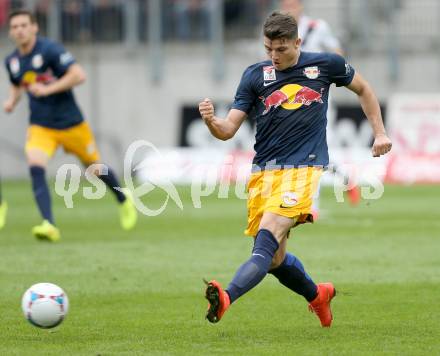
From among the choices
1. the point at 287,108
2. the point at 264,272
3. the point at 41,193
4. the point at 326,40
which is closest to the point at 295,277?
the point at 264,272

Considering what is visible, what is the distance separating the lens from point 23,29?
12.7 m

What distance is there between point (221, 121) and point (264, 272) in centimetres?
103

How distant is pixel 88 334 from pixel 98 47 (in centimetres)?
2166

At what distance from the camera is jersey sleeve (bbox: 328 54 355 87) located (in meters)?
7.50

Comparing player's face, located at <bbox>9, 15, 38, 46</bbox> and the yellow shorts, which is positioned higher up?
player's face, located at <bbox>9, 15, 38, 46</bbox>

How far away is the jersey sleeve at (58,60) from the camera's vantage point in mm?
12789

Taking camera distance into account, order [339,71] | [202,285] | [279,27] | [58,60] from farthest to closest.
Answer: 1. [58,60]
2. [202,285]
3. [339,71]
4. [279,27]

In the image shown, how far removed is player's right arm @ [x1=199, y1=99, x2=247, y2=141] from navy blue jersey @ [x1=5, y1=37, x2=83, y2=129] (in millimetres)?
5800

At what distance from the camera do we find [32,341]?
6848 millimetres

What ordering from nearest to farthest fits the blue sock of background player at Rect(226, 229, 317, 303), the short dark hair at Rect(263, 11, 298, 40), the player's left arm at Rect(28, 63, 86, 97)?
the blue sock of background player at Rect(226, 229, 317, 303) → the short dark hair at Rect(263, 11, 298, 40) → the player's left arm at Rect(28, 63, 86, 97)

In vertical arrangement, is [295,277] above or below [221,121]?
below

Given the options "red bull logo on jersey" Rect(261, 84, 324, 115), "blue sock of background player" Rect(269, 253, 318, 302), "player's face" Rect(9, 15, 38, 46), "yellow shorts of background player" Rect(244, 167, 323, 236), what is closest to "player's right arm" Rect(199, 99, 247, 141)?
"red bull logo on jersey" Rect(261, 84, 324, 115)

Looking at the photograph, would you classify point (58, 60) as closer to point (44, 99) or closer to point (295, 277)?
point (44, 99)

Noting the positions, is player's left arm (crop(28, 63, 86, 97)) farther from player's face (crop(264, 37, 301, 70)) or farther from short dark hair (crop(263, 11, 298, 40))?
short dark hair (crop(263, 11, 298, 40))
